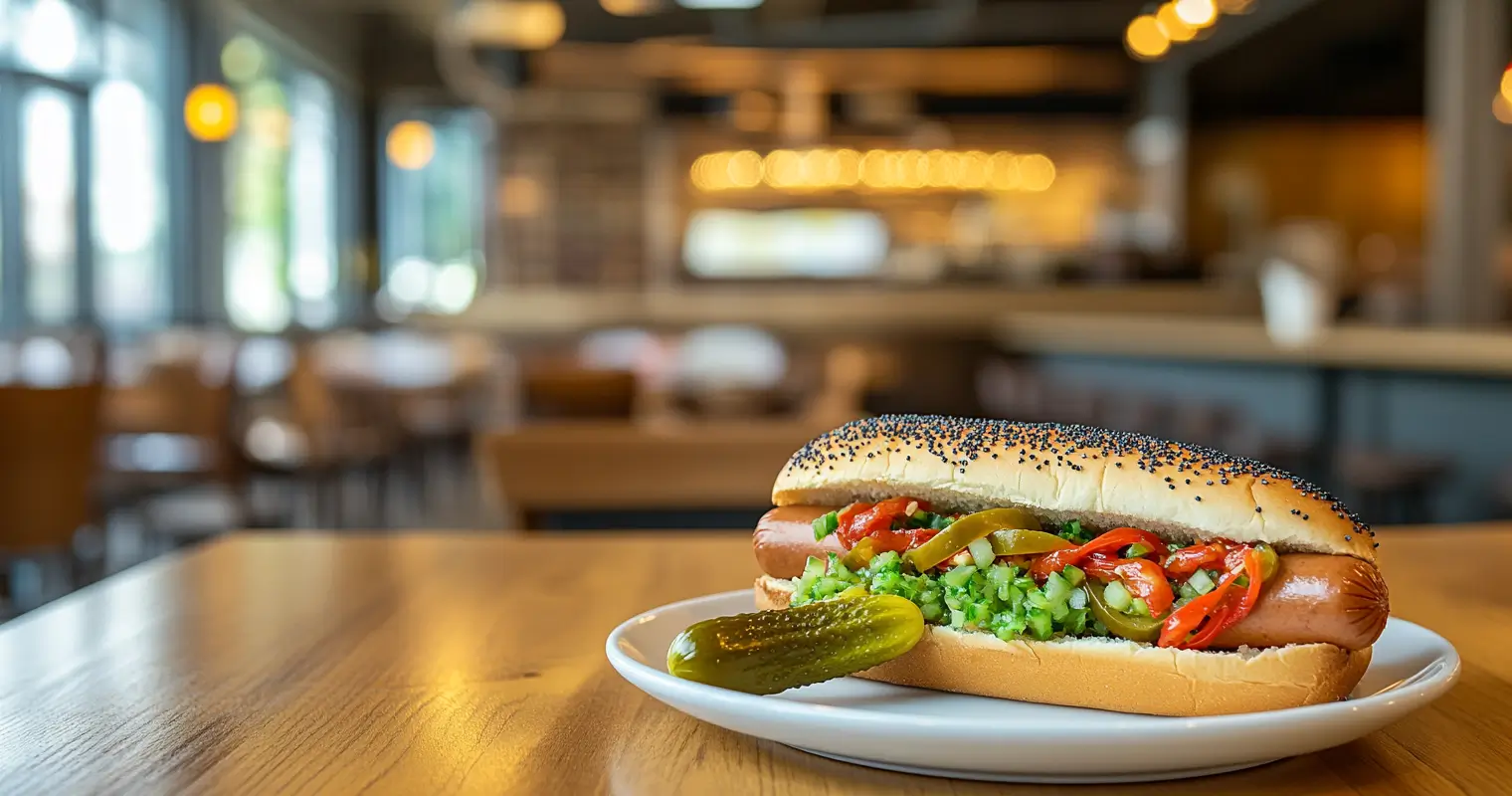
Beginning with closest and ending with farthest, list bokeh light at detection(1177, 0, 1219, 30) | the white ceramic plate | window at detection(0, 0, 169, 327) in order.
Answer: the white ceramic plate, bokeh light at detection(1177, 0, 1219, 30), window at detection(0, 0, 169, 327)

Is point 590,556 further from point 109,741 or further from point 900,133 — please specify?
point 900,133

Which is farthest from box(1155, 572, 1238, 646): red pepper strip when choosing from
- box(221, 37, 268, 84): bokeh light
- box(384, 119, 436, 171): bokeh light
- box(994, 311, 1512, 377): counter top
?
box(384, 119, 436, 171): bokeh light

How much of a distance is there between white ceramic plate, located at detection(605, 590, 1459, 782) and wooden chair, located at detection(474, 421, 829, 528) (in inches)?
77.6

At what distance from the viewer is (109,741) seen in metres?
0.98

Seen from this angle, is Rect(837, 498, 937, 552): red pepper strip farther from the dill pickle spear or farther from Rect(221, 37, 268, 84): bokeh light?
Rect(221, 37, 268, 84): bokeh light

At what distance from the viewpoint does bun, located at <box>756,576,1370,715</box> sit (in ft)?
3.25

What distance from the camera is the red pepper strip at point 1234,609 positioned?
39.3 inches

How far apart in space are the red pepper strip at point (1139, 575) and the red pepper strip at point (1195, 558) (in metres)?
0.01

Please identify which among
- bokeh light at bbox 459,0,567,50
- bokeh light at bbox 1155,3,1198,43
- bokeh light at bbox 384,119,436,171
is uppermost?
bokeh light at bbox 384,119,436,171

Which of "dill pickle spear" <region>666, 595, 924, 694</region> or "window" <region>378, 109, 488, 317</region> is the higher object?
"window" <region>378, 109, 488, 317</region>

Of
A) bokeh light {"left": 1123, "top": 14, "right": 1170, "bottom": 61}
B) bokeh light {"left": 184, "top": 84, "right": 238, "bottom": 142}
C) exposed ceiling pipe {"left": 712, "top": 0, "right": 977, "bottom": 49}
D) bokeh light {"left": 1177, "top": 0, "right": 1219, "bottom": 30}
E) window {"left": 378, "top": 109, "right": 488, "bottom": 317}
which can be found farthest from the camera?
window {"left": 378, "top": 109, "right": 488, "bottom": 317}

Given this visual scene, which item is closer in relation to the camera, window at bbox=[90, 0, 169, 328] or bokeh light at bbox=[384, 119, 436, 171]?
window at bbox=[90, 0, 169, 328]

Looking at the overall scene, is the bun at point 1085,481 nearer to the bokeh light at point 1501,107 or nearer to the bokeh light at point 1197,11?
the bokeh light at point 1197,11

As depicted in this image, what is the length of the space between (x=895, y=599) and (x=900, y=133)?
507 inches
